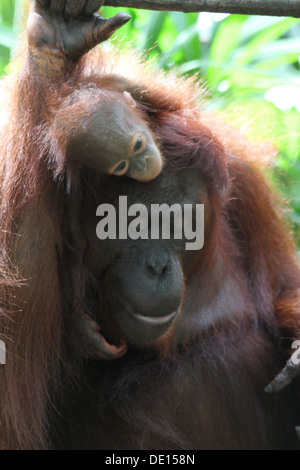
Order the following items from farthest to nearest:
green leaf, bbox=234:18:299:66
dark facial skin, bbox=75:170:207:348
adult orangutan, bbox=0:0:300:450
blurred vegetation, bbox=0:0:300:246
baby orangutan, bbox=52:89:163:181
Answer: green leaf, bbox=234:18:299:66, blurred vegetation, bbox=0:0:300:246, dark facial skin, bbox=75:170:207:348, adult orangutan, bbox=0:0:300:450, baby orangutan, bbox=52:89:163:181

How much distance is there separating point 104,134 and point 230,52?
9.85ft

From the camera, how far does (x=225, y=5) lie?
211 cm

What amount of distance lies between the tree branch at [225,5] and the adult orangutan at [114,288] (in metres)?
0.09

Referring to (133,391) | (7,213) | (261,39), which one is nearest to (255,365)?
(133,391)

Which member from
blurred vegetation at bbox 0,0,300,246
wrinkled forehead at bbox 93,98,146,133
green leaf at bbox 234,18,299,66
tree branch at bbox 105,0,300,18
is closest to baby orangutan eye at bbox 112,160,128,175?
wrinkled forehead at bbox 93,98,146,133

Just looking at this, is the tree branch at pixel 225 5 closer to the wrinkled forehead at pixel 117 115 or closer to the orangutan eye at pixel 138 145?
the wrinkled forehead at pixel 117 115

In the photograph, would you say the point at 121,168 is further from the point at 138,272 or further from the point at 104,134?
the point at 138,272

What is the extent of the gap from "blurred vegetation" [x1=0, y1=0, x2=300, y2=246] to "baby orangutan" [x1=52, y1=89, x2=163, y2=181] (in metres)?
1.59

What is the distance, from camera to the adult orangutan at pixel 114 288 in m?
2.18

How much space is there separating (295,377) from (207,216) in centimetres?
73

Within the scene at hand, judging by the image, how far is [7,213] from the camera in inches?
87.6

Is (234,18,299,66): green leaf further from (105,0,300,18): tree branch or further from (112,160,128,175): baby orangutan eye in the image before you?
(112,160,128,175): baby orangutan eye

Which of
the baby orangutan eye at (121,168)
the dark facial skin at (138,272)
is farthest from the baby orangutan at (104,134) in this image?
the dark facial skin at (138,272)

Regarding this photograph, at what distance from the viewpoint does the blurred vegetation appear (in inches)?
159
